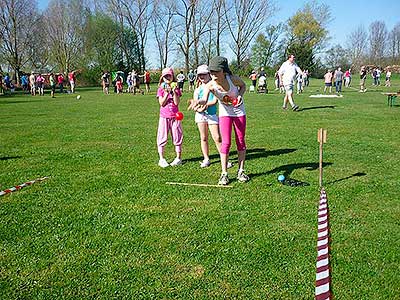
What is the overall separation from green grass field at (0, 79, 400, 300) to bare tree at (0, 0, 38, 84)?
137ft

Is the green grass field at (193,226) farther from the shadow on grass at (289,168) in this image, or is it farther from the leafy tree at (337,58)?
the leafy tree at (337,58)

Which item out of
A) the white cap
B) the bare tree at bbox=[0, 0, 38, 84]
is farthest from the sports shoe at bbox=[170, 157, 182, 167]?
the bare tree at bbox=[0, 0, 38, 84]

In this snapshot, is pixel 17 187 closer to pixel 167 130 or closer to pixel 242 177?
pixel 167 130

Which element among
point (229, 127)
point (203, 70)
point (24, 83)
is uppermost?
point (24, 83)

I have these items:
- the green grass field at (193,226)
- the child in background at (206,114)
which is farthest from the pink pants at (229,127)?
the green grass field at (193,226)

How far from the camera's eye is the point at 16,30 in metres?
43.8

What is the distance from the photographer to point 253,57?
67.6 m

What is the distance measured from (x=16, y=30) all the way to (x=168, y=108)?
44.8 metres

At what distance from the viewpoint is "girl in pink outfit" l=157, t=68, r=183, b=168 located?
6.34 meters

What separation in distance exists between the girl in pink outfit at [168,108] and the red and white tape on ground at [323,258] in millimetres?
2966

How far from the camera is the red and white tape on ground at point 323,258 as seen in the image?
2777mm

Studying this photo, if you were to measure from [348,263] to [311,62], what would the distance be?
2339 inches

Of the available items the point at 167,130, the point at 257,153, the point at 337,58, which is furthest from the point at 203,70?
the point at 337,58

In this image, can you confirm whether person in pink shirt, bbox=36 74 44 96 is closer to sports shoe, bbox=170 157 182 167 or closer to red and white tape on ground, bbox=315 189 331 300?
sports shoe, bbox=170 157 182 167
